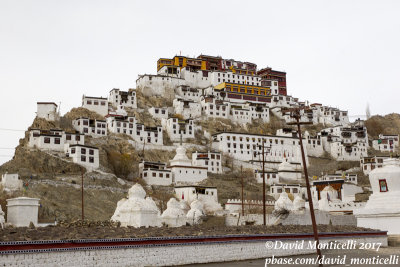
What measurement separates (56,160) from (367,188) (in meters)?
54.1

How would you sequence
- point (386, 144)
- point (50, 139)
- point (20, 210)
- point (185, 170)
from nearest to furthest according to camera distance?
1. point (20, 210)
2. point (50, 139)
3. point (185, 170)
4. point (386, 144)

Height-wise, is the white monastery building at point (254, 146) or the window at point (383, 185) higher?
the white monastery building at point (254, 146)

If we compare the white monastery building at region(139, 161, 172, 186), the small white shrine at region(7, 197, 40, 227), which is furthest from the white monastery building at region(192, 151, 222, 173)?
the small white shrine at region(7, 197, 40, 227)

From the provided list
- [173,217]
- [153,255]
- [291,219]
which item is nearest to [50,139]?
[173,217]

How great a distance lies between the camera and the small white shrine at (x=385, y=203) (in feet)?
117

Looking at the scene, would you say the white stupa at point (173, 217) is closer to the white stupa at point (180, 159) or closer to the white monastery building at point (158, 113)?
the white stupa at point (180, 159)

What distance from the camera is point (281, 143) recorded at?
336 feet

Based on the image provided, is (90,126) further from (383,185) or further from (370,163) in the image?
(383,185)

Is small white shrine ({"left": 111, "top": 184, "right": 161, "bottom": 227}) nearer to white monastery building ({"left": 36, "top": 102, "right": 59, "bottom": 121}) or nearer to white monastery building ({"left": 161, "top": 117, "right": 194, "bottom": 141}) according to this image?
white monastery building ({"left": 36, "top": 102, "right": 59, "bottom": 121})

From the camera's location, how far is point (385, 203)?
121ft

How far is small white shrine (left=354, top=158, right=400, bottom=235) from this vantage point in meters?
35.7

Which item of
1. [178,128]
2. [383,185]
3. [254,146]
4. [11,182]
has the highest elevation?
[178,128]

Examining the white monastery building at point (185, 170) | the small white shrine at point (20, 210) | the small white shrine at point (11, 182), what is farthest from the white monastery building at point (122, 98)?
the small white shrine at point (20, 210)

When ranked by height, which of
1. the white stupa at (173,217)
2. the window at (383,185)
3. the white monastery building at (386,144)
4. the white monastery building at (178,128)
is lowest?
the white stupa at (173,217)
